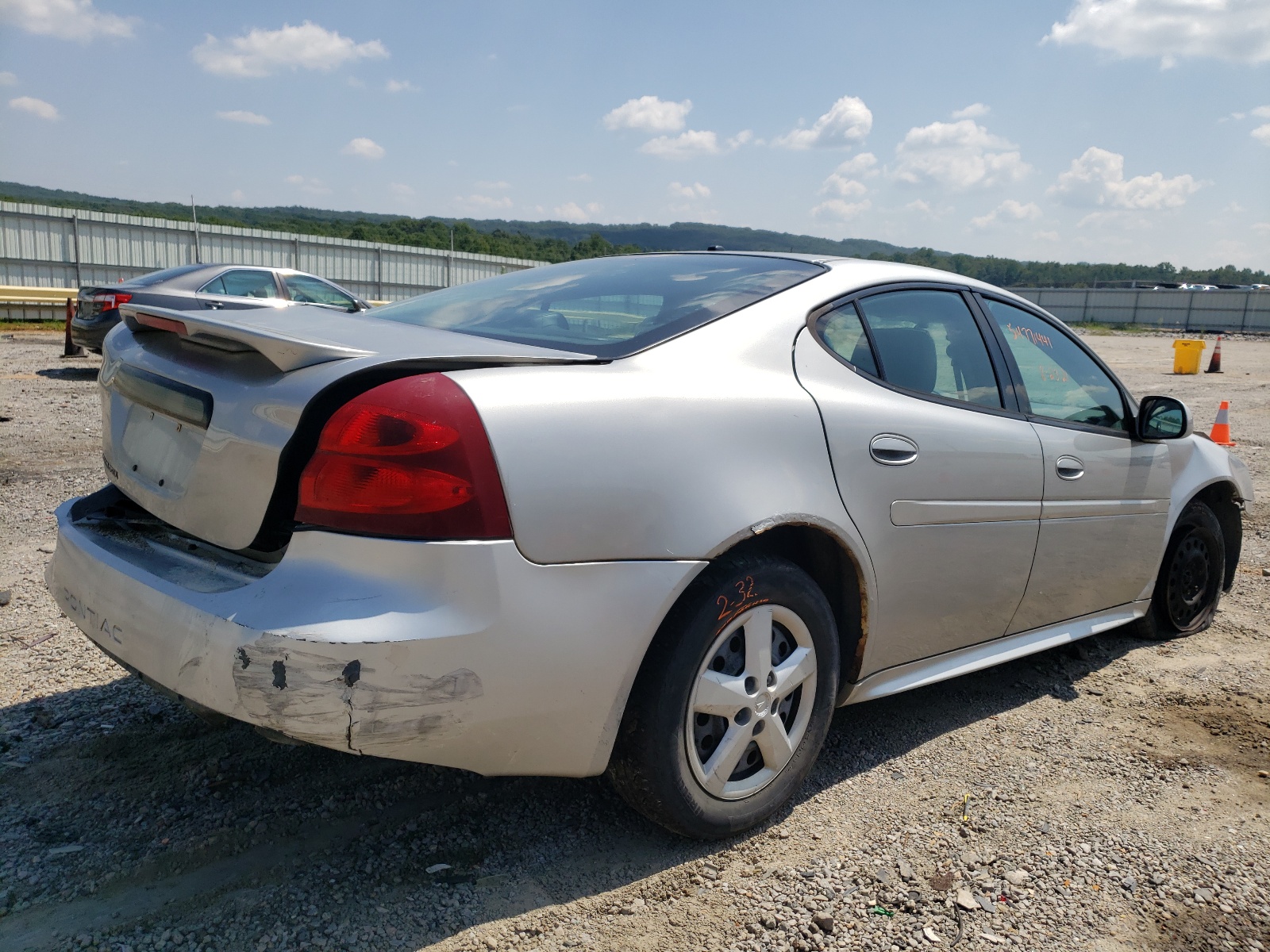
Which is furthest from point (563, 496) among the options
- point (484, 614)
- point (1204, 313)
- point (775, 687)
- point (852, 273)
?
point (1204, 313)

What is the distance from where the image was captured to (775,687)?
2506 mm

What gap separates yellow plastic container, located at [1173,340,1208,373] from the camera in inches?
858

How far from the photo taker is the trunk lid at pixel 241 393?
2.06 m

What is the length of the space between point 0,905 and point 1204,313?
6366cm

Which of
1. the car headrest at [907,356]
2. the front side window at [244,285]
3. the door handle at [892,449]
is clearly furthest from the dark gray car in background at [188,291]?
the door handle at [892,449]

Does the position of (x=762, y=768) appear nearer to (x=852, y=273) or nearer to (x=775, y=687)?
(x=775, y=687)

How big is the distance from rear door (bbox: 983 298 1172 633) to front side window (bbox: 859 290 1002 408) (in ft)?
0.59

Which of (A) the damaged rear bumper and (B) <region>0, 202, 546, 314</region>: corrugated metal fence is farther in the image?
(B) <region>0, 202, 546, 314</region>: corrugated metal fence

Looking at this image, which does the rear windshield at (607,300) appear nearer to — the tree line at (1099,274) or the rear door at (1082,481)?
the rear door at (1082,481)

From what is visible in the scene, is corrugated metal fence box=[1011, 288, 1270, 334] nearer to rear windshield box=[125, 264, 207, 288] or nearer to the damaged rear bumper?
rear windshield box=[125, 264, 207, 288]

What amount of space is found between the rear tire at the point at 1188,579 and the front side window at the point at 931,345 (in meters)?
1.52

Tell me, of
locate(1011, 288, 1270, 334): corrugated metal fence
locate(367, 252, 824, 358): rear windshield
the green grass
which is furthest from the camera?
locate(1011, 288, 1270, 334): corrugated metal fence

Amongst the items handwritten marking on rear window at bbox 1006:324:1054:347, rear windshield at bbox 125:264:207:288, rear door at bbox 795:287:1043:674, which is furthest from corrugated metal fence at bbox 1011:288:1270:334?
rear door at bbox 795:287:1043:674

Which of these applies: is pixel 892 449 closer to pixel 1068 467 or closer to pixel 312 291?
pixel 1068 467
